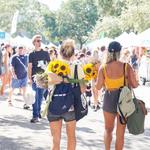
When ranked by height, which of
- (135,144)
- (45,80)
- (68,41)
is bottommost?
(135,144)

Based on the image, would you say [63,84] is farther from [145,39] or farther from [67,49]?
[145,39]

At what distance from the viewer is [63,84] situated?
6.45 m

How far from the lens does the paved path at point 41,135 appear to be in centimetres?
856

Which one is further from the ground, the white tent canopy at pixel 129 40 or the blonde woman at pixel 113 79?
the white tent canopy at pixel 129 40

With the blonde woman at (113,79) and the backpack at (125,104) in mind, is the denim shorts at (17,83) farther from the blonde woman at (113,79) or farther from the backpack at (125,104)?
the backpack at (125,104)

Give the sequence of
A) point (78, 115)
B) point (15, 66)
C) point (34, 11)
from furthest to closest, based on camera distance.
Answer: point (34, 11), point (15, 66), point (78, 115)

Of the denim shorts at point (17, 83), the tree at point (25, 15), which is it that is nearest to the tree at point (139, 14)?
the denim shorts at point (17, 83)

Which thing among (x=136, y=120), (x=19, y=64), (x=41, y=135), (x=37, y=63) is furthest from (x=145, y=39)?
(x=136, y=120)

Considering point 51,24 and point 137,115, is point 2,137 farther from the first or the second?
point 51,24

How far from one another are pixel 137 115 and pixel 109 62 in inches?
30.4

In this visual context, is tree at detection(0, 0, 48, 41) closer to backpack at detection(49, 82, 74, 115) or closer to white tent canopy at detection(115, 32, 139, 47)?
white tent canopy at detection(115, 32, 139, 47)

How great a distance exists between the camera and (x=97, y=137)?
948cm

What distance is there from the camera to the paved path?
8562 millimetres

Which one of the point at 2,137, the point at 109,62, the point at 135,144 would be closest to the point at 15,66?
the point at 2,137
